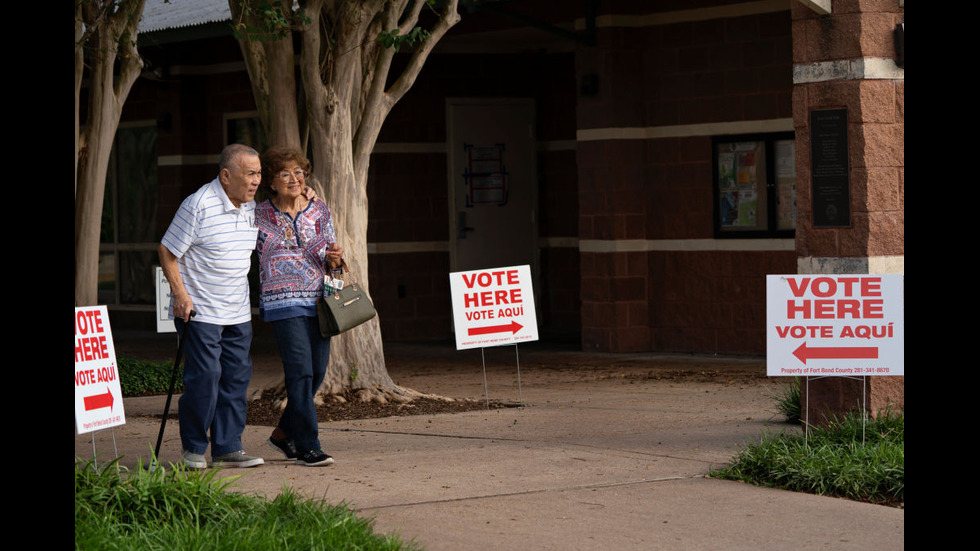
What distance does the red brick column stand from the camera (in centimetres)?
857

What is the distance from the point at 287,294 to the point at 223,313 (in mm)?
378

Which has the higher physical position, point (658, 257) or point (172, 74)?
point (172, 74)

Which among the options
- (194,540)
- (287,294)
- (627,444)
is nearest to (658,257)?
(627,444)

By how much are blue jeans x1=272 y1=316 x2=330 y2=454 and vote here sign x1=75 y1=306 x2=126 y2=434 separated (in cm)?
100

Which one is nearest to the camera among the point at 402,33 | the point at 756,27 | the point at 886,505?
the point at 886,505

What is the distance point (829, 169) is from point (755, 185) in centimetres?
571

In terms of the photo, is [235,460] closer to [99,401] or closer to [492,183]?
[99,401]

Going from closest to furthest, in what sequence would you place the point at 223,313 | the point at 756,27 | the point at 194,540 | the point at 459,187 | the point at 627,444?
the point at 194,540 < the point at 223,313 < the point at 627,444 < the point at 756,27 < the point at 459,187

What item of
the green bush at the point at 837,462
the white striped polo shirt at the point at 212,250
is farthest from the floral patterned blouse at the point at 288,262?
the green bush at the point at 837,462

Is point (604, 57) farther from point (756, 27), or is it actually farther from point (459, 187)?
point (459, 187)

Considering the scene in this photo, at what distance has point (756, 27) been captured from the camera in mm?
14156

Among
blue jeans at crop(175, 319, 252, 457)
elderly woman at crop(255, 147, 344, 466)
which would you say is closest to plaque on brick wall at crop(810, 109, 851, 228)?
elderly woman at crop(255, 147, 344, 466)

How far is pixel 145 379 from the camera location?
12719 millimetres

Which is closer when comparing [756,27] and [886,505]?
[886,505]
